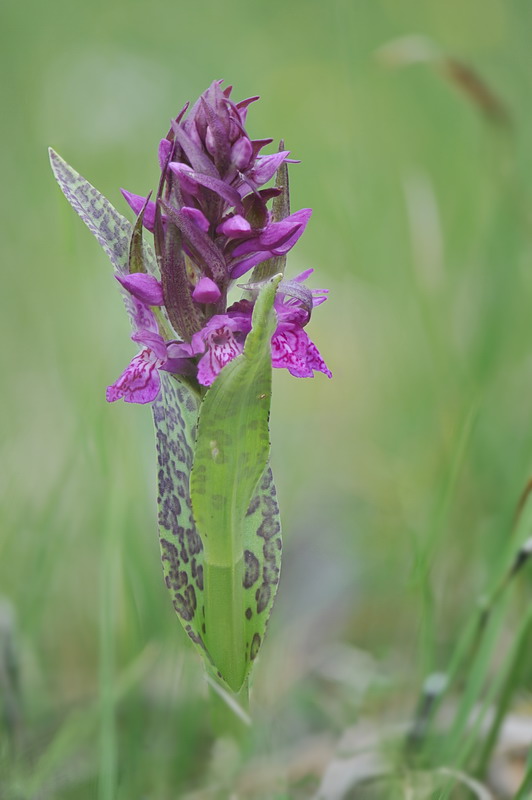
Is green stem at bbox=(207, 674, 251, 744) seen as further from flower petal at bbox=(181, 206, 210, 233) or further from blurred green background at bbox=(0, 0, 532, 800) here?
flower petal at bbox=(181, 206, 210, 233)

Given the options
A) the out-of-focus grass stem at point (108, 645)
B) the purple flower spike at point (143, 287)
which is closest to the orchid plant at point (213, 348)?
the purple flower spike at point (143, 287)

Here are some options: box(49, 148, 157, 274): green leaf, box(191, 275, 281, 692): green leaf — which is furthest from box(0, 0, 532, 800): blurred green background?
box(49, 148, 157, 274): green leaf

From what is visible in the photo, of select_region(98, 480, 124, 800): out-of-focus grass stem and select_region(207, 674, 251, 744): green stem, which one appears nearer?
select_region(98, 480, 124, 800): out-of-focus grass stem

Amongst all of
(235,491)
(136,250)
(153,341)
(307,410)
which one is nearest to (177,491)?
(235,491)

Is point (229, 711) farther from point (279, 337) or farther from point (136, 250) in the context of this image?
point (136, 250)

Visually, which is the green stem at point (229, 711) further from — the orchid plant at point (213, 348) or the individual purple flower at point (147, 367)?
the individual purple flower at point (147, 367)

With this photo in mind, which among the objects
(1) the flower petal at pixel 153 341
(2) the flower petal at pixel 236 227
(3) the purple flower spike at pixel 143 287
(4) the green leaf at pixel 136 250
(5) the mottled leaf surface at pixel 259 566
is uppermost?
(2) the flower petal at pixel 236 227
